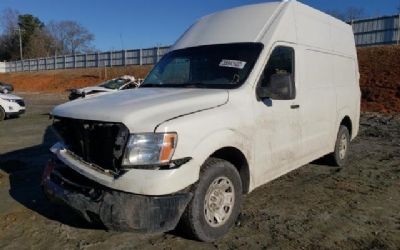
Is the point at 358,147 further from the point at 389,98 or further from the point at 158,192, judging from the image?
the point at 389,98

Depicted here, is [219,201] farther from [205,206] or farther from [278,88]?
[278,88]

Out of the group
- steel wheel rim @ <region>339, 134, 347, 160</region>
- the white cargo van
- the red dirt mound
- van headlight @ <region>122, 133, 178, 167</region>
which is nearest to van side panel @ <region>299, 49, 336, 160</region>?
the white cargo van

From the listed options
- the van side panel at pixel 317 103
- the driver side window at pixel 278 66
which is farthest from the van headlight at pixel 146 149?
the van side panel at pixel 317 103

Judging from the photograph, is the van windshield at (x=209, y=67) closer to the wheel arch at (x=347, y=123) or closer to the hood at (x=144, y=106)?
the hood at (x=144, y=106)

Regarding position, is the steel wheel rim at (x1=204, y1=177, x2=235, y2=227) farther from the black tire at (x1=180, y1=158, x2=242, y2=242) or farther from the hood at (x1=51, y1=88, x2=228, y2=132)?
the hood at (x1=51, y1=88, x2=228, y2=132)

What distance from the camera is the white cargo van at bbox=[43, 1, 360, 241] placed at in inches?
159

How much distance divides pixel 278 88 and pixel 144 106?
5.35ft

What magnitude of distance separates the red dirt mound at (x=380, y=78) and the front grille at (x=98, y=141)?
16475 mm

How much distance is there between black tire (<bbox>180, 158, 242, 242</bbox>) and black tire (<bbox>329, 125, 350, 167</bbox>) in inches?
133

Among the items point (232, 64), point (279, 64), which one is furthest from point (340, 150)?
point (232, 64)

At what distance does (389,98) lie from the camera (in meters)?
20.7

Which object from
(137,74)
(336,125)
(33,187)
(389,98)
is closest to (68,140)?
(33,187)

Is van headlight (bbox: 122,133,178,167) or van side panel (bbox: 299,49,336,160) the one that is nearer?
van headlight (bbox: 122,133,178,167)

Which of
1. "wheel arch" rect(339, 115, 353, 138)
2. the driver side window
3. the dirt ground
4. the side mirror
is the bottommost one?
the dirt ground
